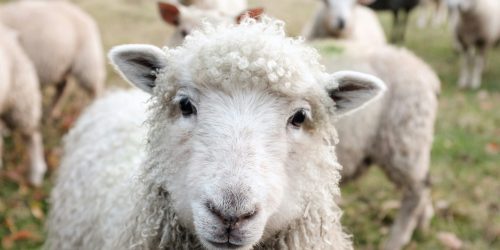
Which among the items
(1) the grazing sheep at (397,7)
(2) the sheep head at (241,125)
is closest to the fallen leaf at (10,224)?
(2) the sheep head at (241,125)

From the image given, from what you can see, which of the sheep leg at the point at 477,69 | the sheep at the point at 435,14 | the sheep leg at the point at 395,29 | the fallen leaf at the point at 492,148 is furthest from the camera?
the sheep at the point at 435,14

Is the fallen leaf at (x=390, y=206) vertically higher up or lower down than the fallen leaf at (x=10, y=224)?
higher up

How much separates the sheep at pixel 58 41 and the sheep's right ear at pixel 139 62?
362 cm

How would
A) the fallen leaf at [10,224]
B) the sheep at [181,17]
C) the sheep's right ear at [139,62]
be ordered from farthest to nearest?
the sheep at [181,17]
the fallen leaf at [10,224]
the sheep's right ear at [139,62]

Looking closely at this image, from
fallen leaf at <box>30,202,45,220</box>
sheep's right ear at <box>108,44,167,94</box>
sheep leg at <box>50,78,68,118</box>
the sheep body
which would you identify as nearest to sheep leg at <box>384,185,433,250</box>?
the sheep body

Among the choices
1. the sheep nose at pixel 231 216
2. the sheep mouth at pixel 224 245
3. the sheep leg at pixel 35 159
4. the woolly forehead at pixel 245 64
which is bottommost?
the sheep leg at pixel 35 159

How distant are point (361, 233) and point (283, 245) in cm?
238

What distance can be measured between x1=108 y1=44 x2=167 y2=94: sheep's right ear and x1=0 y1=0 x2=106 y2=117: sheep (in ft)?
11.9

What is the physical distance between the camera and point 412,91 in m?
3.84

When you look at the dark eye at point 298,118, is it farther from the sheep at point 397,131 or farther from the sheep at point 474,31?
the sheep at point 474,31

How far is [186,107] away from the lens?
196cm

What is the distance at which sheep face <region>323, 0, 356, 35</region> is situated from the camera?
17.8 feet

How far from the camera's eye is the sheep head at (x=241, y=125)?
171cm

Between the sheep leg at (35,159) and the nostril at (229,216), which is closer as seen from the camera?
the nostril at (229,216)
